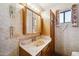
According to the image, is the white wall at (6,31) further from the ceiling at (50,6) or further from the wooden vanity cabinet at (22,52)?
the ceiling at (50,6)

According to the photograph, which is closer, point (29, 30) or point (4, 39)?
point (4, 39)

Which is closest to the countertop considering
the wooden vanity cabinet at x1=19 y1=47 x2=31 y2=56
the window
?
the wooden vanity cabinet at x1=19 y1=47 x2=31 y2=56

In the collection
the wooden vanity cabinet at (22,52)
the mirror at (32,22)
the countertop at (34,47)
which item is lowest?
the wooden vanity cabinet at (22,52)

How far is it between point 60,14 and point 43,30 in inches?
10.7

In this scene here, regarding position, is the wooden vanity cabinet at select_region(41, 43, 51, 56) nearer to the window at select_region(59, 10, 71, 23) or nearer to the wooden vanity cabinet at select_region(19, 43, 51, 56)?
the wooden vanity cabinet at select_region(19, 43, 51, 56)

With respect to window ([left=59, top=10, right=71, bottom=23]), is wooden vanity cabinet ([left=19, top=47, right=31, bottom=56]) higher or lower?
lower

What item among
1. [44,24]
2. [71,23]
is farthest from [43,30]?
[71,23]

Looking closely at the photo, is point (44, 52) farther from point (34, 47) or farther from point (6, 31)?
point (6, 31)

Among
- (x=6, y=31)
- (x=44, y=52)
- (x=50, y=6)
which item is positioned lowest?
(x=44, y=52)

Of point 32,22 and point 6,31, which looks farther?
point 32,22

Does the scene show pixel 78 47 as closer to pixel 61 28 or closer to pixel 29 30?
pixel 61 28

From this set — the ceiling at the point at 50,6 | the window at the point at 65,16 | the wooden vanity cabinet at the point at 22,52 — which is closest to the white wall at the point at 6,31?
the wooden vanity cabinet at the point at 22,52

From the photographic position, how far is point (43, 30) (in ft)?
5.13

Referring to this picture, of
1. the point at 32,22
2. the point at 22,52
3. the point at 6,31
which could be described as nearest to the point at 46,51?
the point at 22,52
